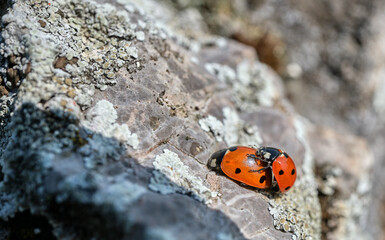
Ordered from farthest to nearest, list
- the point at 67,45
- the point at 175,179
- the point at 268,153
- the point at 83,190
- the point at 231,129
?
the point at 231,129
the point at 268,153
the point at 67,45
the point at 175,179
the point at 83,190

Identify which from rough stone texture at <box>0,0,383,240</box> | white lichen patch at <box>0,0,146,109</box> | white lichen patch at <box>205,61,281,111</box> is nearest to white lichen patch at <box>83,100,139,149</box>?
rough stone texture at <box>0,0,383,240</box>

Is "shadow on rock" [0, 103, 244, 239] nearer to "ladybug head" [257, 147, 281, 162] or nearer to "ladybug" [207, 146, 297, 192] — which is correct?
"ladybug" [207, 146, 297, 192]

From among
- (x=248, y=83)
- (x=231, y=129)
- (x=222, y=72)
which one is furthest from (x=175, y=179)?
(x=248, y=83)

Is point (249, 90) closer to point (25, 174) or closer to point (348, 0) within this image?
point (348, 0)

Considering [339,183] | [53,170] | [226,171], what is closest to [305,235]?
[226,171]

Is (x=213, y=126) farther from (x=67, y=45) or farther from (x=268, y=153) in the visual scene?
(x=67, y=45)

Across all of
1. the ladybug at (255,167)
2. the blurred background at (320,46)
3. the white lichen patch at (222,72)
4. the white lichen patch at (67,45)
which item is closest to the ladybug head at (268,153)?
the ladybug at (255,167)
